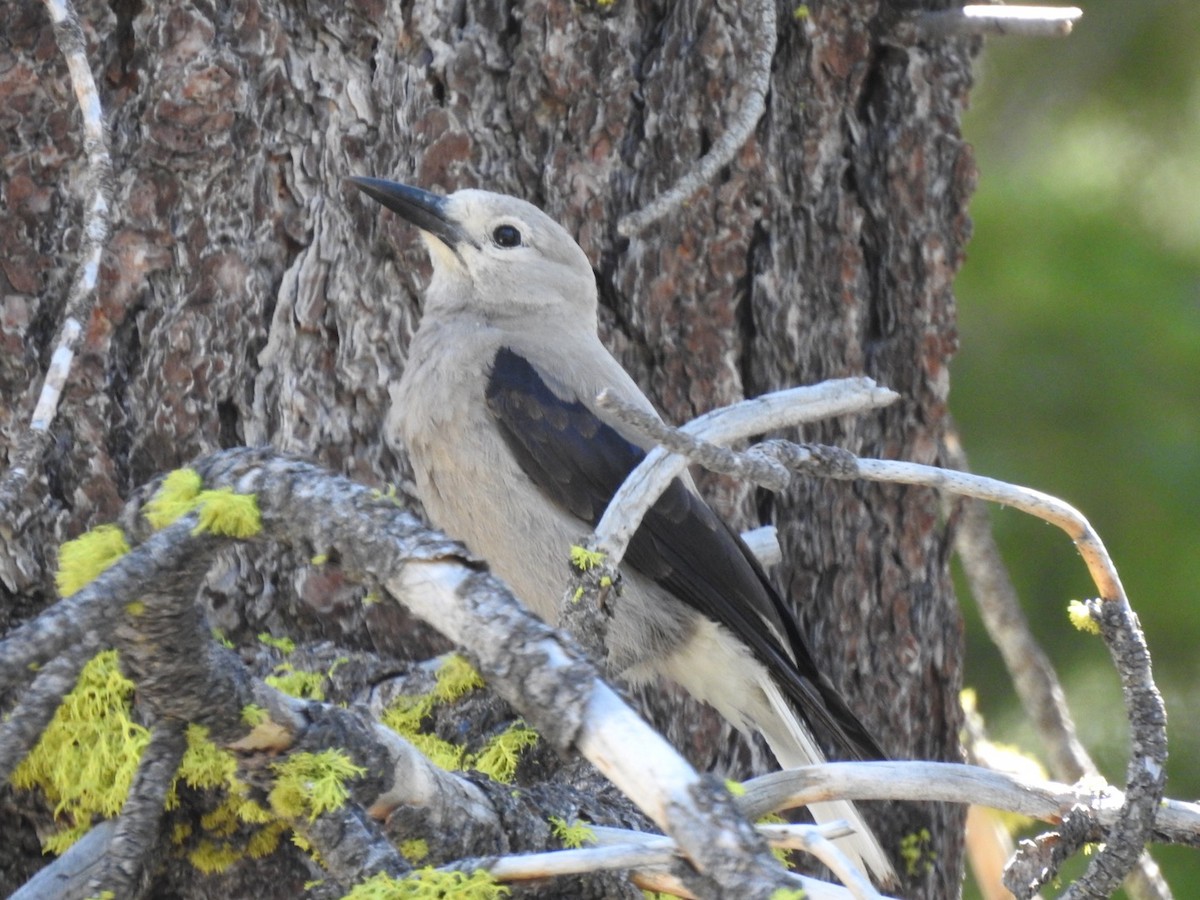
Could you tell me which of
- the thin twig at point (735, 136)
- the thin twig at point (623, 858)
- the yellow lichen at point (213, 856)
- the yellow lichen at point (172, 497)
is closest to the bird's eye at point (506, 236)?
the thin twig at point (735, 136)

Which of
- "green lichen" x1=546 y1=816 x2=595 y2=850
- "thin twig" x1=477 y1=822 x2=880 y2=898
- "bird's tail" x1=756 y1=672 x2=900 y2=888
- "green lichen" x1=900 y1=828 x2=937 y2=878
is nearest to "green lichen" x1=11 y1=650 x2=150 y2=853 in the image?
"green lichen" x1=546 y1=816 x2=595 y2=850

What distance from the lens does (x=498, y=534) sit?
3.51m

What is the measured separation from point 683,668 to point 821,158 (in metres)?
1.24

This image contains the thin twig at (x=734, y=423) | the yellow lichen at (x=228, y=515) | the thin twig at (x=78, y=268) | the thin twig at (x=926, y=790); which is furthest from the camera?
the thin twig at (x=734, y=423)

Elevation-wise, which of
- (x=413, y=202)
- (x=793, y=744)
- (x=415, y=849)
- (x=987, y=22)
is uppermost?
(x=987, y=22)

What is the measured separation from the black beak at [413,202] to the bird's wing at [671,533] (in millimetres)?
443

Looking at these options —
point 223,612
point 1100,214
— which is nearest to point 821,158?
point 223,612

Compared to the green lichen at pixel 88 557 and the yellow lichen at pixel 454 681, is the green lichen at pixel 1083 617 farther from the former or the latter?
the green lichen at pixel 88 557

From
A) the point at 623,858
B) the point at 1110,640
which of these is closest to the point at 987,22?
the point at 1110,640

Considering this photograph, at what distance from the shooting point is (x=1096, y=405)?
5578mm

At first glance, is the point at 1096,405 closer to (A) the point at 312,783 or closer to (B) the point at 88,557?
(A) the point at 312,783

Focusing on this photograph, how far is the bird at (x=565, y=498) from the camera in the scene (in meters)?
3.34

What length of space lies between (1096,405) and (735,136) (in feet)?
9.52

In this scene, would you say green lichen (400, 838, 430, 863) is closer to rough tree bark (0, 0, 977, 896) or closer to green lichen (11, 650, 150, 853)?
green lichen (11, 650, 150, 853)
